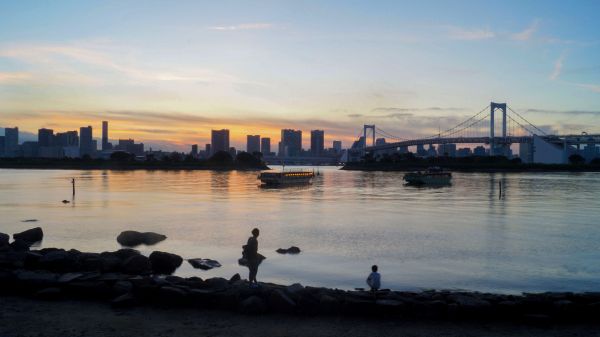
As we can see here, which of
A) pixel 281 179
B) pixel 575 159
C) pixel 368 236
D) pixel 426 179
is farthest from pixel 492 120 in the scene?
pixel 368 236

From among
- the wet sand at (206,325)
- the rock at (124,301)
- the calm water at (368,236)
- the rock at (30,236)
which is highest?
the rock at (124,301)

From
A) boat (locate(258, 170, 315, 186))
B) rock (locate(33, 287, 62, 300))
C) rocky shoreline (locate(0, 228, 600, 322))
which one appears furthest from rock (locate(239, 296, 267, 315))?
boat (locate(258, 170, 315, 186))

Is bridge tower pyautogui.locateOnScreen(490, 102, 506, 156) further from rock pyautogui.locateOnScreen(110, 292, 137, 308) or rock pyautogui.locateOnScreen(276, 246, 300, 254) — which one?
rock pyautogui.locateOnScreen(110, 292, 137, 308)

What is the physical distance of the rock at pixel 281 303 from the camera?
8.70 m

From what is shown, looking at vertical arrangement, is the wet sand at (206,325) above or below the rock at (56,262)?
below

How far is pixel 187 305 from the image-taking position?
29.3 feet

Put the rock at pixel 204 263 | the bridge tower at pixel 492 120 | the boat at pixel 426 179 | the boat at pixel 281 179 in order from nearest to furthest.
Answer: the rock at pixel 204 263
the boat at pixel 281 179
the boat at pixel 426 179
the bridge tower at pixel 492 120

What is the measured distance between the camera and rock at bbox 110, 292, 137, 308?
879cm

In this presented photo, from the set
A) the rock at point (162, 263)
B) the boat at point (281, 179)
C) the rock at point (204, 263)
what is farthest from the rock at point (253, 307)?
the boat at point (281, 179)

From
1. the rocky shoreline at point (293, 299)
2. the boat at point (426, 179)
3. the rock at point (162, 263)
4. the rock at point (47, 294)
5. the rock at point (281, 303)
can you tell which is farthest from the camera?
the boat at point (426, 179)

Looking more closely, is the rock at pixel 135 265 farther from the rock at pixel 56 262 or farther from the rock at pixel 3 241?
the rock at pixel 3 241

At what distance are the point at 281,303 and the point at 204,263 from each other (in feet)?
19.6

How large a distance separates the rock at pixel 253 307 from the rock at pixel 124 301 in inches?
75.9

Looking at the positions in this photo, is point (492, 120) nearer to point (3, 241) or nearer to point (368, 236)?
point (368, 236)
